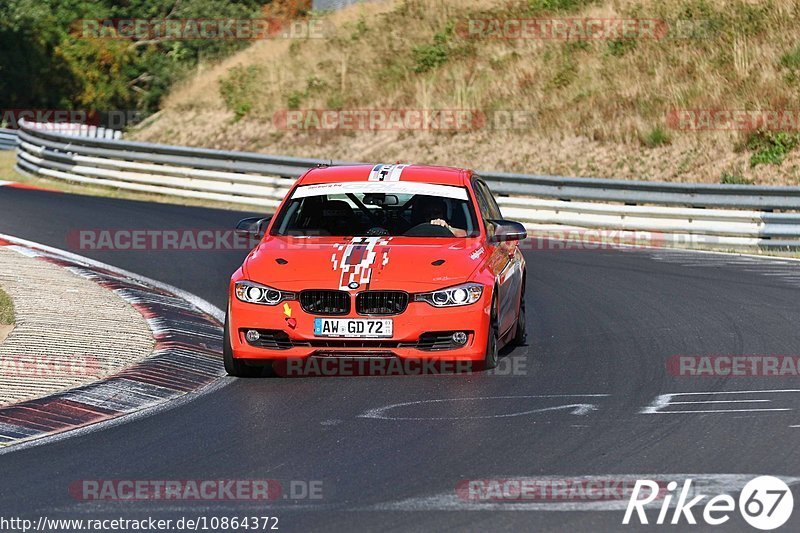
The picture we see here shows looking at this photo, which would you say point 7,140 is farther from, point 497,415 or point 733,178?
point 497,415

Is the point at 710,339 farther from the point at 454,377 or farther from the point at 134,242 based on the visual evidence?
the point at 134,242

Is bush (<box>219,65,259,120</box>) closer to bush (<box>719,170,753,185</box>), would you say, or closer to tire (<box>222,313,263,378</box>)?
bush (<box>719,170,753,185</box>)

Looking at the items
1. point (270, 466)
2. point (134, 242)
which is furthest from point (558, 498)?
point (134, 242)

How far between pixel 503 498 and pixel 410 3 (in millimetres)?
33854

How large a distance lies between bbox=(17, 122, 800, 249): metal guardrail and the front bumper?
1058 cm

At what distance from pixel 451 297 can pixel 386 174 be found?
1943mm

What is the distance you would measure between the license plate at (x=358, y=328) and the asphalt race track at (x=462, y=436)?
363 millimetres

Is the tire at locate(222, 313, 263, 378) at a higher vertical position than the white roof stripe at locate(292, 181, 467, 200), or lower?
lower

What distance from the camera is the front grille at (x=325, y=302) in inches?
387

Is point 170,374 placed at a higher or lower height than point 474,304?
lower

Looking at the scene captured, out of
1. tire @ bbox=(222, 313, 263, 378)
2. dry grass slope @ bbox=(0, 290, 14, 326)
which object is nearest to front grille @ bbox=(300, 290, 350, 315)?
tire @ bbox=(222, 313, 263, 378)

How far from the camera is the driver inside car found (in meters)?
11.1

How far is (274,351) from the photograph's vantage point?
988 centimetres

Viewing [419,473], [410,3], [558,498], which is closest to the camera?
[558,498]
